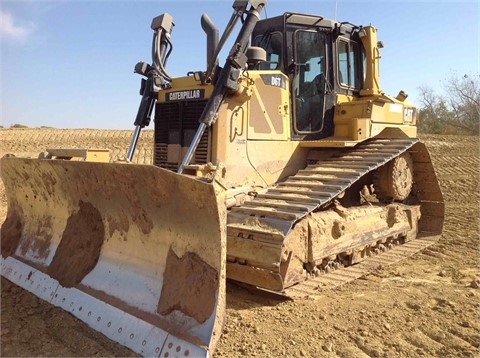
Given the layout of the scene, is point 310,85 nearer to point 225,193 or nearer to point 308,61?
point 308,61

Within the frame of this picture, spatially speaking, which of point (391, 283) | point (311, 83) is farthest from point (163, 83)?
point (391, 283)

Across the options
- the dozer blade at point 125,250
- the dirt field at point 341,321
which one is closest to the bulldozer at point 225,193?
the dozer blade at point 125,250

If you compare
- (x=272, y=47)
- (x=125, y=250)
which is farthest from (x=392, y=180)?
(x=125, y=250)

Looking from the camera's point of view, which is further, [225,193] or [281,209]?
[281,209]

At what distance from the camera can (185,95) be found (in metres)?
5.07

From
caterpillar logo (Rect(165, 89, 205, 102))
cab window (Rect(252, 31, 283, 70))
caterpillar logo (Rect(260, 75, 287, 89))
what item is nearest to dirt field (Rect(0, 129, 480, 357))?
caterpillar logo (Rect(165, 89, 205, 102))

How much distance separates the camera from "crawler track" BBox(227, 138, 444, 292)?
390 centimetres

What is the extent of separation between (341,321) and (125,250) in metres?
1.98

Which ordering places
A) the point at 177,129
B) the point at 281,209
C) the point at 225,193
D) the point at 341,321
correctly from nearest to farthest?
the point at 225,193
the point at 341,321
the point at 281,209
the point at 177,129

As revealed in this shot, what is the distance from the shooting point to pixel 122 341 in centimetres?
330

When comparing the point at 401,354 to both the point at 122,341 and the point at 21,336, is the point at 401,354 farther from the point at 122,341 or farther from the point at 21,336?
the point at 21,336

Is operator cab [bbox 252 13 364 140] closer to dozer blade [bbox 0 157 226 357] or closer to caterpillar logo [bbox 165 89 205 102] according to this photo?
caterpillar logo [bbox 165 89 205 102]

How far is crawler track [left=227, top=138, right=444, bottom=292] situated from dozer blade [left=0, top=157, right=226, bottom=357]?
2.53 feet

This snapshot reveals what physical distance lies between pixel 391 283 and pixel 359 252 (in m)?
0.66
